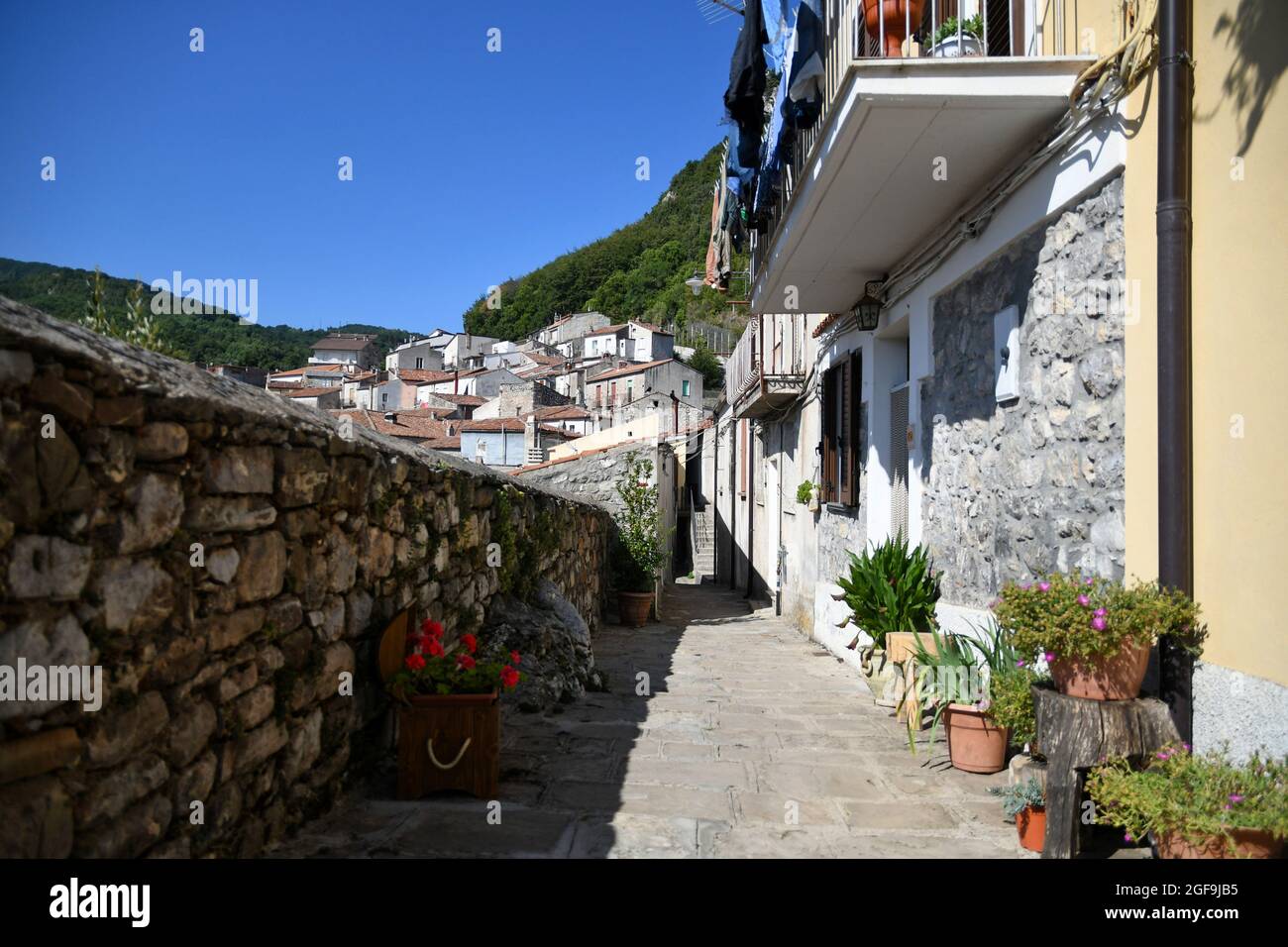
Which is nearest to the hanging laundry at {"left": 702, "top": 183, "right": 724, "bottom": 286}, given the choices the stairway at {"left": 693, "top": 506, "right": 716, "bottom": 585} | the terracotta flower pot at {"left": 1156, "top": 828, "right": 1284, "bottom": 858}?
the terracotta flower pot at {"left": 1156, "top": 828, "right": 1284, "bottom": 858}

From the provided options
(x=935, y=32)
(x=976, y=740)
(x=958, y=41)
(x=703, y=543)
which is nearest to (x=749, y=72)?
(x=935, y=32)

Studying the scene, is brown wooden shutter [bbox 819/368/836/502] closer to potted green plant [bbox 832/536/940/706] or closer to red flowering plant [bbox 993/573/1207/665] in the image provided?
potted green plant [bbox 832/536/940/706]

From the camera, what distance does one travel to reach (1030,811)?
129 inches

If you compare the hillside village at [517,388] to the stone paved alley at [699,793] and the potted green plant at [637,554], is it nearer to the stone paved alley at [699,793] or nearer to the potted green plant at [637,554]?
the potted green plant at [637,554]

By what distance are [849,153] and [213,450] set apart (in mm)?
3668

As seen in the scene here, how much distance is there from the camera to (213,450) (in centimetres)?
251

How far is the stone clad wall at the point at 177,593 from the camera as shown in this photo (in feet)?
6.00

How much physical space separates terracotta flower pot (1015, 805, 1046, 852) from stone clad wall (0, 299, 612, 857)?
264cm

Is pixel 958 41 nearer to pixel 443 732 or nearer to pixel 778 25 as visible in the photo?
pixel 778 25

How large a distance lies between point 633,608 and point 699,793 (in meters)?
8.22

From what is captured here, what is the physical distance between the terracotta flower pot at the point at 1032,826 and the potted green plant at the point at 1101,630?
465 mm

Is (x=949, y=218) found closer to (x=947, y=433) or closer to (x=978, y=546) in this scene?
(x=947, y=433)

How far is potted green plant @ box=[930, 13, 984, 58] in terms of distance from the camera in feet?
15.2
